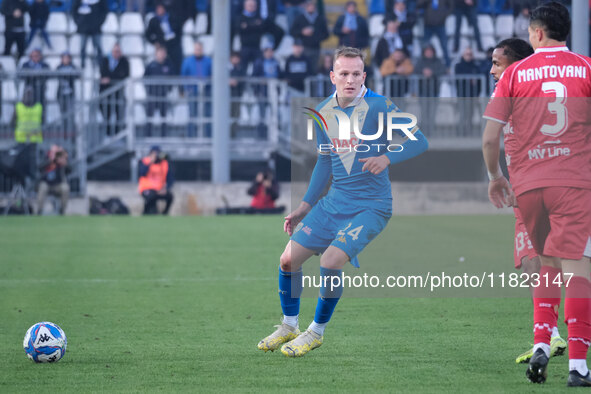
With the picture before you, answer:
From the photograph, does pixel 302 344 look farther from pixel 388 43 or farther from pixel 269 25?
pixel 269 25

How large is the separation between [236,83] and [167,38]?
7.39 feet

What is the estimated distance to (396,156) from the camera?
6.07 metres

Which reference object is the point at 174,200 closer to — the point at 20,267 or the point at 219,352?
the point at 20,267

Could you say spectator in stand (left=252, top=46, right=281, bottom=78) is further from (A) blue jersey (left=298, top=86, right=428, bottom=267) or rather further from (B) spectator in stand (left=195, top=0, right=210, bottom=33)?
(A) blue jersey (left=298, top=86, right=428, bottom=267)

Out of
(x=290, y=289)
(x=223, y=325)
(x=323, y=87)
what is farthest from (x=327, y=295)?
(x=323, y=87)

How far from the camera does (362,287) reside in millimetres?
9914

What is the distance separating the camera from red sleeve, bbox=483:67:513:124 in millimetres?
5199

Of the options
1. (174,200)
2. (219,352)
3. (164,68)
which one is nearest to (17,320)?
(219,352)

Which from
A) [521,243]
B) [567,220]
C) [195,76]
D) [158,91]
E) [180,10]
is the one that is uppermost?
[180,10]

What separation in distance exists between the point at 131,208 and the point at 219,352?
14.1 meters

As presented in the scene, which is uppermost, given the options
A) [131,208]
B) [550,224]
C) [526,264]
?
[550,224]

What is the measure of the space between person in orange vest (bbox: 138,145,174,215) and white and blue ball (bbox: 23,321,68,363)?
1331 cm

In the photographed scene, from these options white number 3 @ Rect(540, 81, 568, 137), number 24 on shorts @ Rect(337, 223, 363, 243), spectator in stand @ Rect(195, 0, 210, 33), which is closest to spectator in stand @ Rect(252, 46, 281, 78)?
spectator in stand @ Rect(195, 0, 210, 33)

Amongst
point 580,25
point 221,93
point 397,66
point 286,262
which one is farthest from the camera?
point 397,66
